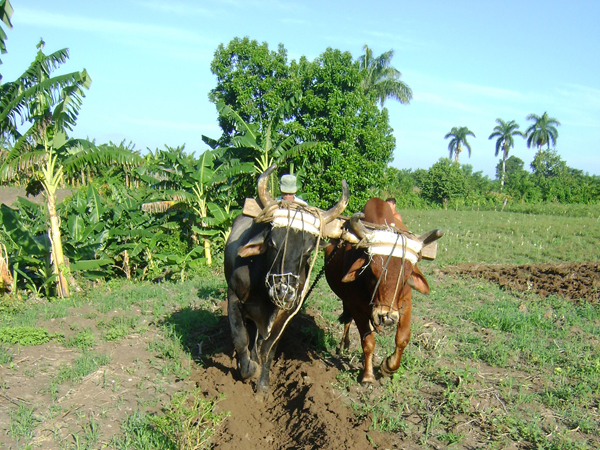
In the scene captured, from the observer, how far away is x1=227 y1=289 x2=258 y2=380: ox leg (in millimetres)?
5738

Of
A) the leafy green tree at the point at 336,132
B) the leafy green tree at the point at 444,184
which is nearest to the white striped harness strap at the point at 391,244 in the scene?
→ the leafy green tree at the point at 336,132

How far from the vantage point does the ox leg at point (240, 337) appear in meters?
5.74

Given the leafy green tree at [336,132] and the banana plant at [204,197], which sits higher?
the leafy green tree at [336,132]

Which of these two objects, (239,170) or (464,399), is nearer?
(464,399)

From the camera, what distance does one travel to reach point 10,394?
544 cm

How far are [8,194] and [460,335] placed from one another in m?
31.1

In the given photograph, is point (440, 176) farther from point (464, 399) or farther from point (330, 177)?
point (464, 399)

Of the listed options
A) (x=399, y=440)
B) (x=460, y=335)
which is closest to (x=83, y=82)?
(x=460, y=335)

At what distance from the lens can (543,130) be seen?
6312 centimetres

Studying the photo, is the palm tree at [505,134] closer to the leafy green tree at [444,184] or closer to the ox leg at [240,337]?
the leafy green tree at [444,184]

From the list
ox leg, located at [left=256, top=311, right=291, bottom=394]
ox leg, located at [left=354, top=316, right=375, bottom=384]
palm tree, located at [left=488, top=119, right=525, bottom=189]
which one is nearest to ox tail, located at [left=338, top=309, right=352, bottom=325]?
ox leg, located at [left=354, top=316, right=375, bottom=384]

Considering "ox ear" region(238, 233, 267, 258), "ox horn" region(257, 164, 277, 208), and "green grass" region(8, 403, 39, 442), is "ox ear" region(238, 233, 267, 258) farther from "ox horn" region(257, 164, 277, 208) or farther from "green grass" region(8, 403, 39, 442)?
"green grass" region(8, 403, 39, 442)

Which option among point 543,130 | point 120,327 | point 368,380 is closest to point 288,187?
point 368,380

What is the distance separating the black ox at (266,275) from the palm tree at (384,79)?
3349 centimetres
